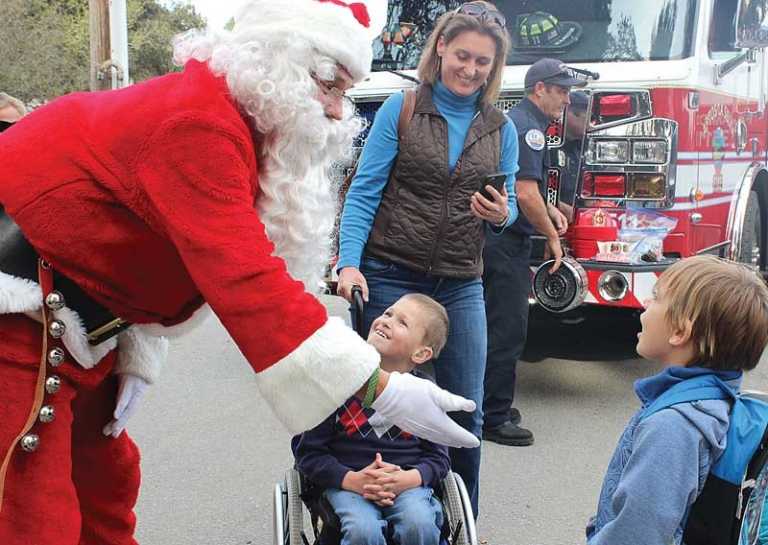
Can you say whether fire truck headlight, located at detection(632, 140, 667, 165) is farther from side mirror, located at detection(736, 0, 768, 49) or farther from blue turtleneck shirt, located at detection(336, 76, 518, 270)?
blue turtleneck shirt, located at detection(336, 76, 518, 270)

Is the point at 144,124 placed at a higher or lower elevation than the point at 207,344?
higher

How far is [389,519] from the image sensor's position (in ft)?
8.36

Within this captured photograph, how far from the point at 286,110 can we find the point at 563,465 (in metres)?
2.98

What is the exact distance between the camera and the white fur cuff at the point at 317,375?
1.71 m

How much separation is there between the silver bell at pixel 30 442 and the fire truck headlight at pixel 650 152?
3838 millimetres

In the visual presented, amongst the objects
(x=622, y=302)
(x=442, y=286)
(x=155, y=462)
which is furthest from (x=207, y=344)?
(x=442, y=286)

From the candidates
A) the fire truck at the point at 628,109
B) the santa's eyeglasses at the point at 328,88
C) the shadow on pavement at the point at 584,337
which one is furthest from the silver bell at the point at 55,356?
the shadow on pavement at the point at 584,337

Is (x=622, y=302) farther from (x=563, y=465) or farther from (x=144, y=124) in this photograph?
(x=144, y=124)

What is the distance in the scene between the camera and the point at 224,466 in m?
4.26

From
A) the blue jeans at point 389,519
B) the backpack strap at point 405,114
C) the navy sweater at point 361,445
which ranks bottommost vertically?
the blue jeans at point 389,519

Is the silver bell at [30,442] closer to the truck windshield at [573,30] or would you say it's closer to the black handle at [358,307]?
the black handle at [358,307]

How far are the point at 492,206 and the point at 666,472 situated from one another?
1453mm

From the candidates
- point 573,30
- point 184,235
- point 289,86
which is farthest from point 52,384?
point 573,30

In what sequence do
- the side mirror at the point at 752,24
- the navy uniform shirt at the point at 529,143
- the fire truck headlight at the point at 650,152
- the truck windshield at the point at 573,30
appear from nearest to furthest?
the navy uniform shirt at the point at 529,143 < the fire truck headlight at the point at 650,152 < the truck windshield at the point at 573,30 < the side mirror at the point at 752,24
